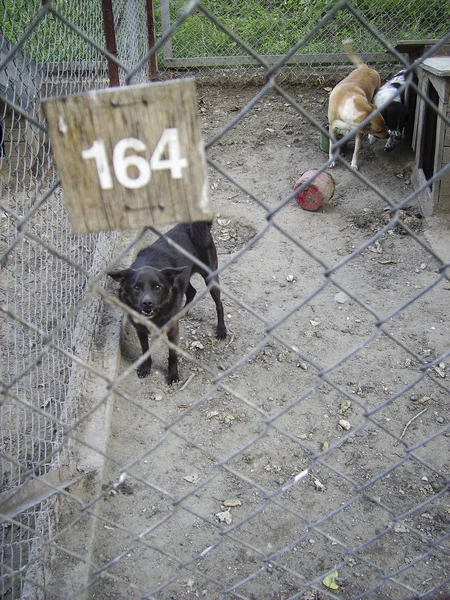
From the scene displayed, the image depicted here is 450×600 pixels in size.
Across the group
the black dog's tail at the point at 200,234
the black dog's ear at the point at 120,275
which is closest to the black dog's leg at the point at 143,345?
the black dog's ear at the point at 120,275

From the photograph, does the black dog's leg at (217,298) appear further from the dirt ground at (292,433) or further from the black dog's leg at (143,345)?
the black dog's leg at (143,345)

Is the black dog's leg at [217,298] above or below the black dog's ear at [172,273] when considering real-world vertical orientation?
below

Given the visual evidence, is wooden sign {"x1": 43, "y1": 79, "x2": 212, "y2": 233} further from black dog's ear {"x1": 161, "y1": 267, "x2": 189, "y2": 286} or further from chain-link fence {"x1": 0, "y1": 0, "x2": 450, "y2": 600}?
black dog's ear {"x1": 161, "y1": 267, "x2": 189, "y2": 286}

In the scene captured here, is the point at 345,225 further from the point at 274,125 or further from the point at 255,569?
the point at 255,569

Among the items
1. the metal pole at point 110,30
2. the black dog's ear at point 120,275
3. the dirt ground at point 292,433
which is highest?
the metal pole at point 110,30

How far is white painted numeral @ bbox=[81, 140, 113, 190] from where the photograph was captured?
101 cm

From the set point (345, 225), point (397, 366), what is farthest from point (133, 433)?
point (345, 225)

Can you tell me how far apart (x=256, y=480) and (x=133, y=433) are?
772mm

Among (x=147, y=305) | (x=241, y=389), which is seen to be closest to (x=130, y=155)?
(x=147, y=305)

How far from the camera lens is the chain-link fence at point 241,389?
1.65m

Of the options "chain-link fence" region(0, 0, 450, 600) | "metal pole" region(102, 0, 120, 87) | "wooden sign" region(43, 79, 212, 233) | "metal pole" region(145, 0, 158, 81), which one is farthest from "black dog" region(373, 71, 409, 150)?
"wooden sign" region(43, 79, 212, 233)

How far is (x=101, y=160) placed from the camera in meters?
1.02

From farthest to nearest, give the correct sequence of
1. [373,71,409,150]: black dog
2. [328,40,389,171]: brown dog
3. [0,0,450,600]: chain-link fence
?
[373,71,409,150]: black dog → [328,40,389,171]: brown dog → [0,0,450,600]: chain-link fence

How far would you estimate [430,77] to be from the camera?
5227 mm
